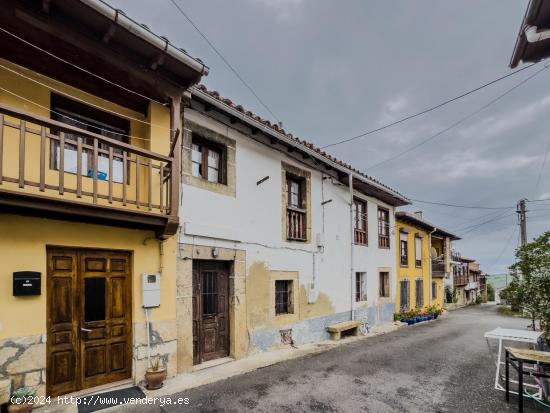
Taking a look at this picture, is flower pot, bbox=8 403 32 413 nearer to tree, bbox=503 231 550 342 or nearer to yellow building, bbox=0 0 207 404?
yellow building, bbox=0 0 207 404

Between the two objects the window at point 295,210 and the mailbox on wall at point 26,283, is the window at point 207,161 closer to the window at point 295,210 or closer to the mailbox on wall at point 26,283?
the window at point 295,210

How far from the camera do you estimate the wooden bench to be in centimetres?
994

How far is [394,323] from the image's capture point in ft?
45.4

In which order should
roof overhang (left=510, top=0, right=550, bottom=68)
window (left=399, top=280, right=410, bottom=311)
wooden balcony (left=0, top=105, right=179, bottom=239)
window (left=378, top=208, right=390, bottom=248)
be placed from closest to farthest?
roof overhang (left=510, top=0, right=550, bottom=68)
wooden balcony (left=0, top=105, right=179, bottom=239)
window (left=378, top=208, right=390, bottom=248)
window (left=399, top=280, right=410, bottom=311)

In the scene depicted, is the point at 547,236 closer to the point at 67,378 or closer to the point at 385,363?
the point at 385,363

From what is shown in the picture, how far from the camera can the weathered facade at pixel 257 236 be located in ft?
22.2

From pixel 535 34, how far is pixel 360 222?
31.2 ft

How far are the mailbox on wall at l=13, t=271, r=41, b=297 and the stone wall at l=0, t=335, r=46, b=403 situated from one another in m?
0.63

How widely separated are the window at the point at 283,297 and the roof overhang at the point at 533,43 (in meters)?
6.95

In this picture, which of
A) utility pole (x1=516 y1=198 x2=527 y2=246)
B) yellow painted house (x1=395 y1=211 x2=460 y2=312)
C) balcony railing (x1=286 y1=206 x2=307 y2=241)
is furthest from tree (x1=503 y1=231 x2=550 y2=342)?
utility pole (x1=516 y1=198 x2=527 y2=246)

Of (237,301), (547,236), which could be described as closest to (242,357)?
(237,301)

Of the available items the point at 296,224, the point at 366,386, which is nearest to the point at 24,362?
the point at 366,386

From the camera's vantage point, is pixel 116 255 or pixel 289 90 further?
pixel 289 90

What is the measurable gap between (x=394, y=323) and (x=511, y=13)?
11739 mm
